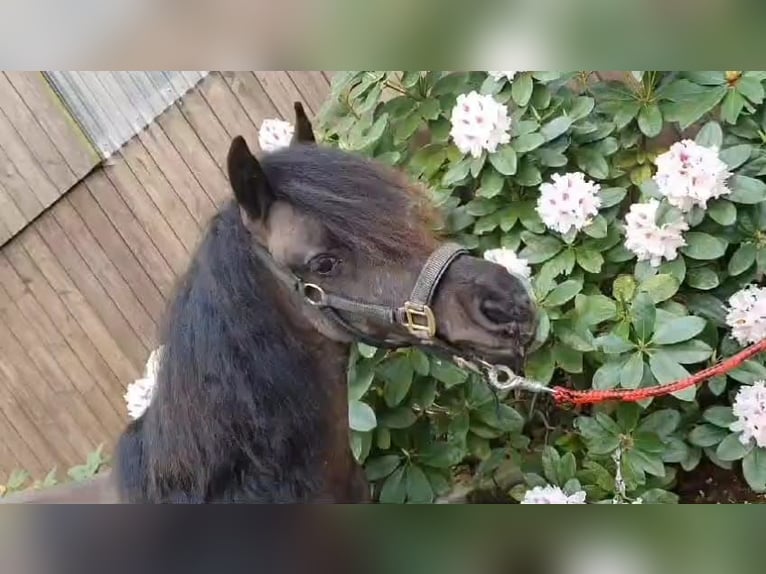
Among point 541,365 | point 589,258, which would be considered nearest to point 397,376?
point 541,365

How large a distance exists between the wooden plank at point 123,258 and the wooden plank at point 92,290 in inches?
1.3

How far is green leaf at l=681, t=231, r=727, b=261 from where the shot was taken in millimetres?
896

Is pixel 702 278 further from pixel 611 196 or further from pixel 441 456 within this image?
pixel 441 456

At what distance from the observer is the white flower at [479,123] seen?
908 mm

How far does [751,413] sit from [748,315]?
4.5 inches

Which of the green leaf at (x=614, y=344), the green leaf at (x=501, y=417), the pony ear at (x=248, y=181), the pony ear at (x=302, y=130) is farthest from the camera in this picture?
the green leaf at (x=501, y=417)

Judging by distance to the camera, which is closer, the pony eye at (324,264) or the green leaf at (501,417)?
the pony eye at (324,264)

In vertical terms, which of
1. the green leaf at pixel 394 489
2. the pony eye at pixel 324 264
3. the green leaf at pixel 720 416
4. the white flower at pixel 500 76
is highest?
the white flower at pixel 500 76

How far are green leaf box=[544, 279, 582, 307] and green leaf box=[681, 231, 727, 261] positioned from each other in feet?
0.45

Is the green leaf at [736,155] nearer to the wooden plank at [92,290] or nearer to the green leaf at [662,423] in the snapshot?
the green leaf at [662,423]

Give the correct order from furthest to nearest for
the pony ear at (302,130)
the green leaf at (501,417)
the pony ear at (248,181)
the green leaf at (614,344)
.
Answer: the green leaf at (501,417)
the green leaf at (614,344)
the pony ear at (302,130)
the pony ear at (248,181)

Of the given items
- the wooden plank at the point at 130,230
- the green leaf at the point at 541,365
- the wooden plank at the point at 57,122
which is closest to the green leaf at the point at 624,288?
the green leaf at the point at 541,365

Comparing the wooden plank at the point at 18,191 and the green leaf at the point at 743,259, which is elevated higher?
the wooden plank at the point at 18,191

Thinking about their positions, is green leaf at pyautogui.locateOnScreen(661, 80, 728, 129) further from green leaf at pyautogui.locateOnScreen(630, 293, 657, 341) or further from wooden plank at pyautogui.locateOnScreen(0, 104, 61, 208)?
wooden plank at pyautogui.locateOnScreen(0, 104, 61, 208)
